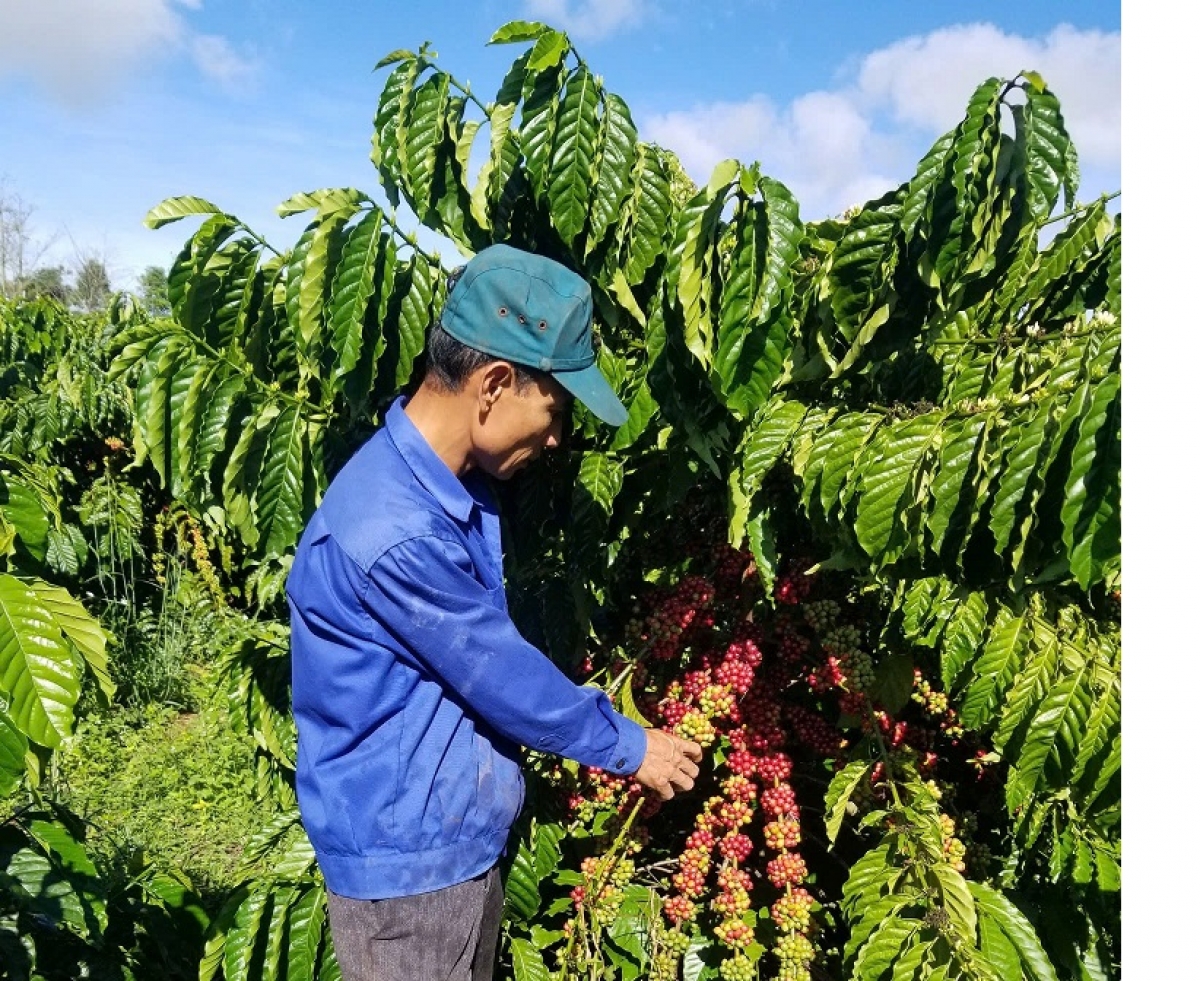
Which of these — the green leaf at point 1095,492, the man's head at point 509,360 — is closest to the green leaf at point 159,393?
the man's head at point 509,360

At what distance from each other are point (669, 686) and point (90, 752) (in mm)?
3706

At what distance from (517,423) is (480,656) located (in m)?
0.40

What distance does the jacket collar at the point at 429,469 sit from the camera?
5.44 feet

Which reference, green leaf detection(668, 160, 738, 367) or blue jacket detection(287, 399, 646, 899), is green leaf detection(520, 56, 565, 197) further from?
blue jacket detection(287, 399, 646, 899)

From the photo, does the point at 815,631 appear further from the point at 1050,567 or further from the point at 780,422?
the point at 1050,567

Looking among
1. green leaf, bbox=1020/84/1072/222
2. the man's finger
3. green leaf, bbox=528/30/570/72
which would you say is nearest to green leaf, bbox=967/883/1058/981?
the man's finger

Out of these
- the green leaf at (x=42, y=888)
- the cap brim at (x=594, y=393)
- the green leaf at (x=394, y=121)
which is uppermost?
the green leaf at (x=394, y=121)

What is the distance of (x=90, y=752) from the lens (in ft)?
14.9

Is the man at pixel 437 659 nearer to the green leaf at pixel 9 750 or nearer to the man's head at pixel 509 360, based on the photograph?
the man's head at pixel 509 360

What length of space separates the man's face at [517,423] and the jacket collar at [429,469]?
0.24 feet

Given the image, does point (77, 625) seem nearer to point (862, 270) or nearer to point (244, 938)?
point (244, 938)

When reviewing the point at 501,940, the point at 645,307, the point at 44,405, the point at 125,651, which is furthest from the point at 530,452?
the point at 44,405

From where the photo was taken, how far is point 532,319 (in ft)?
5.17

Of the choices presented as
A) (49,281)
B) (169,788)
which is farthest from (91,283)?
(169,788)
